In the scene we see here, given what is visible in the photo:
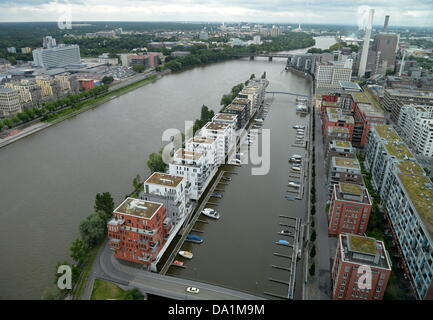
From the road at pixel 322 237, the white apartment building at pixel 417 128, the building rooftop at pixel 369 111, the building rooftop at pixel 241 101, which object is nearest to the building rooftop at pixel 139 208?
the road at pixel 322 237

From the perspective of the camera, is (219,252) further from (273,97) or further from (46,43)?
(46,43)

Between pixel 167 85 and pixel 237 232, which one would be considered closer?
pixel 237 232

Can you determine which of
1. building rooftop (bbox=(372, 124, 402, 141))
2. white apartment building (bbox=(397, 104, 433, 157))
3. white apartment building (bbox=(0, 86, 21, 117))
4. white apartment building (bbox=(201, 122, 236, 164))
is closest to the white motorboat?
white apartment building (bbox=(201, 122, 236, 164))

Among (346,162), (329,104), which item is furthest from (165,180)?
(329,104)

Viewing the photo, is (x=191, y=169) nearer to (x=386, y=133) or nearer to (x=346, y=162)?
(x=346, y=162)

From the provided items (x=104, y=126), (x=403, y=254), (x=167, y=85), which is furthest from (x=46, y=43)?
(x=403, y=254)

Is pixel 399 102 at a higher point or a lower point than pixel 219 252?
higher
